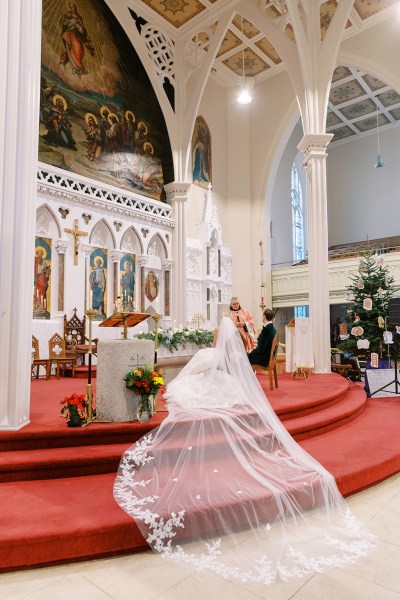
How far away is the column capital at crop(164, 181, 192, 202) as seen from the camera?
12502 millimetres

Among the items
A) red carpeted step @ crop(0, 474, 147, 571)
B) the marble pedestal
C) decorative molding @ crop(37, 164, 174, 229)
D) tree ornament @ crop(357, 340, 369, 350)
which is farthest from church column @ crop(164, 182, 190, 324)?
red carpeted step @ crop(0, 474, 147, 571)

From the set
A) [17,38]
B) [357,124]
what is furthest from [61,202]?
[357,124]

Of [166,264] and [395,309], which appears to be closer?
[166,264]

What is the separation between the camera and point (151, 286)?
1210 centimetres

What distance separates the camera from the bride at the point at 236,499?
2.68 m

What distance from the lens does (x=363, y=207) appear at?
21266 mm

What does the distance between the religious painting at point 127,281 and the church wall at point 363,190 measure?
1388cm

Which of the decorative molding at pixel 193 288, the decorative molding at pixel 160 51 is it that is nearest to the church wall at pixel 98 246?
the decorative molding at pixel 193 288

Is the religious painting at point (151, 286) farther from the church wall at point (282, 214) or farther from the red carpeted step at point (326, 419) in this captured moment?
the church wall at point (282, 214)

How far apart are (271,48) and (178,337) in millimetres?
11434

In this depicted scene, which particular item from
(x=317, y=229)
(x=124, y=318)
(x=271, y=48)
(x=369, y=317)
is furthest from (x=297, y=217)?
(x=124, y=318)

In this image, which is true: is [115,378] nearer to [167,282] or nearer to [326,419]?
[326,419]

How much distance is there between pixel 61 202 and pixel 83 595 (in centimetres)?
901

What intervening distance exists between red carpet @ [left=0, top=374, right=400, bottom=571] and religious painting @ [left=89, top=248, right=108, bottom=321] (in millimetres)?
4106
